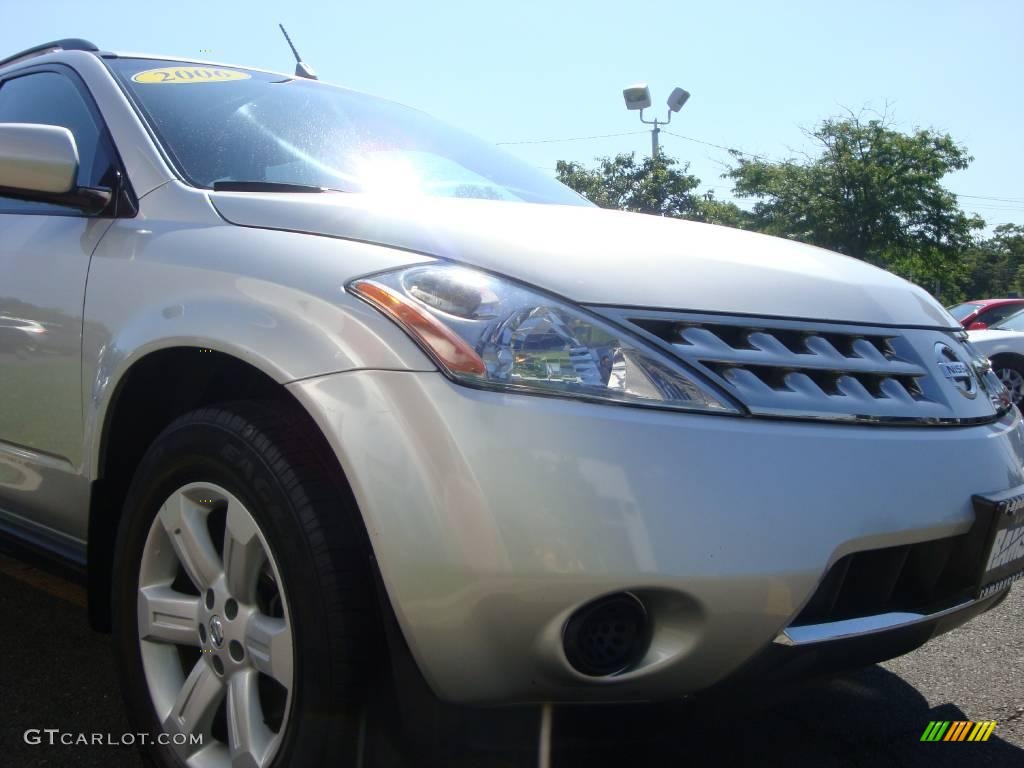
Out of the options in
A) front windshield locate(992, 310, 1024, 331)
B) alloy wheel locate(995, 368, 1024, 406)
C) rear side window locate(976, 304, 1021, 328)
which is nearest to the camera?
alloy wheel locate(995, 368, 1024, 406)

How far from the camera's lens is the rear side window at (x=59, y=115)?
2.48m

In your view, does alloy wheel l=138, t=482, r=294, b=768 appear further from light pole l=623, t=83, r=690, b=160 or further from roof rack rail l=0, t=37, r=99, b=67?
light pole l=623, t=83, r=690, b=160

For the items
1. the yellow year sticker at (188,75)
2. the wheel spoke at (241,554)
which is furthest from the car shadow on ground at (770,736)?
the yellow year sticker at (188,75)

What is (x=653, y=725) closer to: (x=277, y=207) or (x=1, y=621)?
(x=277, y=207)

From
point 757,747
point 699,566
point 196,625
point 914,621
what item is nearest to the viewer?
point 699,566

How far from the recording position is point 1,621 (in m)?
3.07

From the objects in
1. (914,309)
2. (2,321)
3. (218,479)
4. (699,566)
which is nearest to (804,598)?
(699,566)

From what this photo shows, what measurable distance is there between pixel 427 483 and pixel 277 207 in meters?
0.78

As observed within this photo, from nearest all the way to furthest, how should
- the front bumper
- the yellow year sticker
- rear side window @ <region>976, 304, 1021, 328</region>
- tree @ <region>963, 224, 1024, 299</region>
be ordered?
the front bumper, the yellow year sticker, rear side window @ <region>976, 304, 1021, 328</region>, tree @ <region>963, 224, 1024, 299</region>

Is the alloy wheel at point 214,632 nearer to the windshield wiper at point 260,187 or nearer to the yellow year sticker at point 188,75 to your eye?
the windshield wiper at point 260,187

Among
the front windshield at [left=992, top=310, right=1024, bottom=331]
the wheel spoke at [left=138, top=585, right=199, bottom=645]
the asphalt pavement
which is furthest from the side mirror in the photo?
the front windshield at [left=992, top=310, right=1024, bottom=331]

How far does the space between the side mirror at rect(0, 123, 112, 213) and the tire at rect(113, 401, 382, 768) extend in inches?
28.5

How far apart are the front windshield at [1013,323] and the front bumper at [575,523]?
9216 mm

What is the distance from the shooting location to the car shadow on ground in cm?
164
